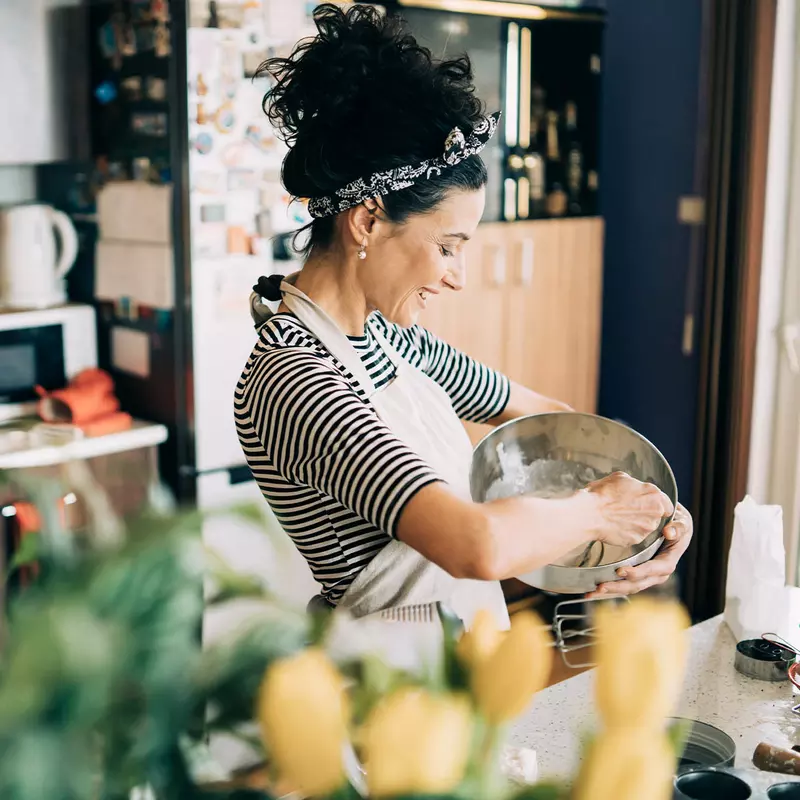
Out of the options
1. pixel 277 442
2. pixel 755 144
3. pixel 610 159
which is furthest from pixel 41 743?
pixel 610 159

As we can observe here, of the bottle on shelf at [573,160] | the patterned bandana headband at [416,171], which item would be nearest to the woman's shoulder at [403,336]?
the patterned bandana headband at [416,171]

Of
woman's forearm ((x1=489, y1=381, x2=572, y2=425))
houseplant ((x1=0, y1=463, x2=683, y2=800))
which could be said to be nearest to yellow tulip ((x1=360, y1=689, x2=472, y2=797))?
houseplant ((x1=0, y1=463, x2=683, y2=800))

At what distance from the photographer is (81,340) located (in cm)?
275

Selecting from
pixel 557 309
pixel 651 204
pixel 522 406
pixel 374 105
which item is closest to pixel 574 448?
pixel 522 406

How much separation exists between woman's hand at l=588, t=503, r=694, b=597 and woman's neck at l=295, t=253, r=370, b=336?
0.46 m

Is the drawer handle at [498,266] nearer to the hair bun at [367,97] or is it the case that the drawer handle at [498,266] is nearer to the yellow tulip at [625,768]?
the hair bun at [367,97]

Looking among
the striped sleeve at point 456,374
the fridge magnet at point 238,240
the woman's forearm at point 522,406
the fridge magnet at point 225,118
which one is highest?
the fridge magnet at point 225,118

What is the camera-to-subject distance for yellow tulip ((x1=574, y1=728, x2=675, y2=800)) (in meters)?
0.45

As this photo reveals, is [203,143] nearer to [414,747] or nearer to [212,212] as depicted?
[212,212]

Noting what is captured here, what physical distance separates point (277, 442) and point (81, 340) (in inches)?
64.6

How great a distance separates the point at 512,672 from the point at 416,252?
38.4 inches

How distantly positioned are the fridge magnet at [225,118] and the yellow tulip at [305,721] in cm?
219

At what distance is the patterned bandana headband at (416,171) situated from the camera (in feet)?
4.42

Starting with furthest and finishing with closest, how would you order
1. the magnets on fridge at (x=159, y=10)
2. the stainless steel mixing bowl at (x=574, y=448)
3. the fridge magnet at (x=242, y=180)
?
1. the fridge magnet at (x=242, y=180)
2. the magnets on fridge at (x=159, y=10)
3. the stainless steel mixing bowl at (x=574, y=448)
